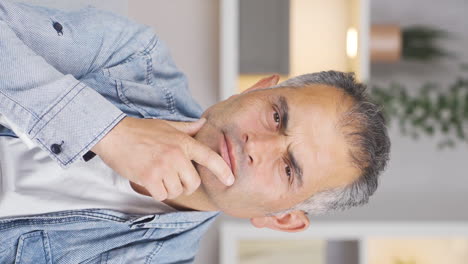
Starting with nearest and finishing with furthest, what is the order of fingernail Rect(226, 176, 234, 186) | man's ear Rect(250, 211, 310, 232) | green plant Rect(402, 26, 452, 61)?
fingernail Rect(226, 176, 234, 186) → man's ear Rect(250, 211, 310, 232) → green plant Rect(402, 26, 452, 61)

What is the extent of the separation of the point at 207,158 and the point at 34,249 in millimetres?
582

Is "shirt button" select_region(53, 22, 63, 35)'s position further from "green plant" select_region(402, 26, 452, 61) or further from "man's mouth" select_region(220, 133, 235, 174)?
"green plant" select_region(402, 26, 452, 61)

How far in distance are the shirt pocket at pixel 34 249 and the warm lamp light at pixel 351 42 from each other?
1417 mm

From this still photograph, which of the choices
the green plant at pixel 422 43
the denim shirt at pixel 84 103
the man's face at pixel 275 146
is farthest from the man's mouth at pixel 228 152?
the green plant at pixel 422 43

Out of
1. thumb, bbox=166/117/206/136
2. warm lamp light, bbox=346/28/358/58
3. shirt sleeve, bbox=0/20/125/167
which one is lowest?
thumb, bbox=166/117/206/136

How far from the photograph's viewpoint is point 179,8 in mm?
2523

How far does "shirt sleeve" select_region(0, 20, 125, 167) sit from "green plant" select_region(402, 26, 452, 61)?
79.4 inches

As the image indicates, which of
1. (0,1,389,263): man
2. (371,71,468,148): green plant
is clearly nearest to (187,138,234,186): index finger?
(0,1,389,263): man

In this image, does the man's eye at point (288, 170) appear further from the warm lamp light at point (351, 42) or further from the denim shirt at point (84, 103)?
the warm lamp light at point (351, 42)

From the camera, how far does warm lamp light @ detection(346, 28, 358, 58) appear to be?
241cm

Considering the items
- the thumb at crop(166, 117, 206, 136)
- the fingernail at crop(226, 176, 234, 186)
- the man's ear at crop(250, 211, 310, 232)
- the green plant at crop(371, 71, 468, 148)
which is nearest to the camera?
the fingernail at crop(226, 176, 234, 186)

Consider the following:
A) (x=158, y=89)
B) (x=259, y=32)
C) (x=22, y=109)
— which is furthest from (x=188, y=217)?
(x=259, y=32)

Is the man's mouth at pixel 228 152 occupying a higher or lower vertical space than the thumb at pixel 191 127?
lower

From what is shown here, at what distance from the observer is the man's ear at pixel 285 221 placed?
1.53 m
